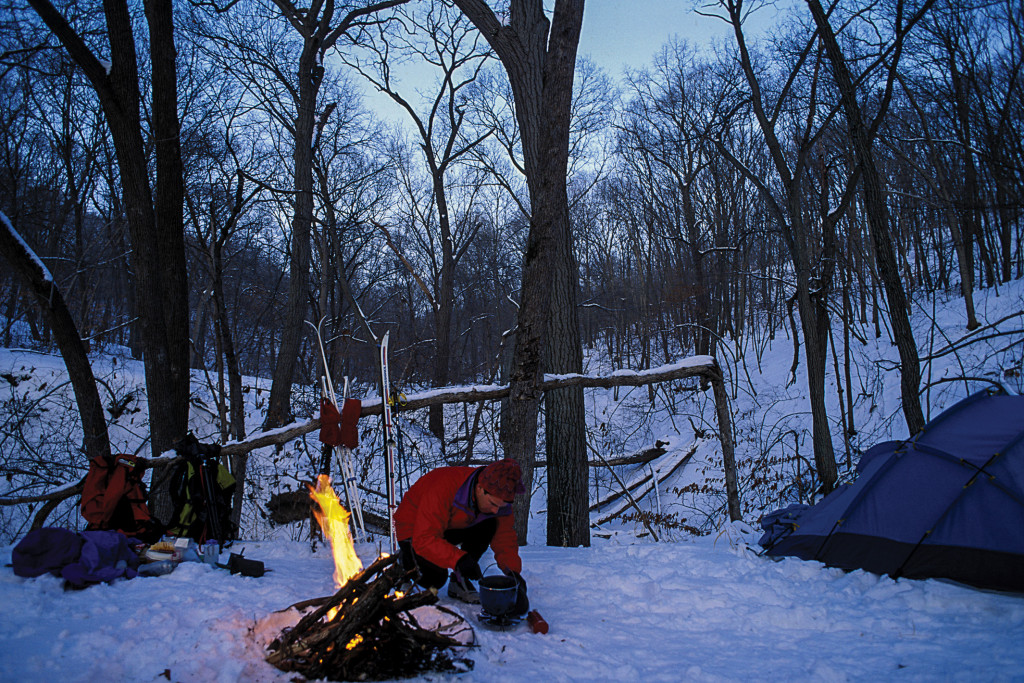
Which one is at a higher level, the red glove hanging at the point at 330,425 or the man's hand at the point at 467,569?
the red glove hanging at the point at 330,425

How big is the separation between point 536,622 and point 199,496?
3.09 meters

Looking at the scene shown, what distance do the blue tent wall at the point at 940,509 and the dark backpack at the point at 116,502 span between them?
18.6 ft

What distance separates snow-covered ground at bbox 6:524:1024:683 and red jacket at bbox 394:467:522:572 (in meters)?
0.46

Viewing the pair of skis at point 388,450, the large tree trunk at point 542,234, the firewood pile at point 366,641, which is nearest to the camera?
the firewood pile at point 366,641

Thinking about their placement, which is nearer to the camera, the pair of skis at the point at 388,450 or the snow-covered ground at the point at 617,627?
the snow-covered ground at the point at 617,627

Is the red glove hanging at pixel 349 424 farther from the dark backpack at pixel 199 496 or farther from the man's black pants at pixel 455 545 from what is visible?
the dark backpack at pixel 199 496

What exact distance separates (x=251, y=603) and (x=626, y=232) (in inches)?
1090

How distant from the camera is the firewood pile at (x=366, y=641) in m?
2.71

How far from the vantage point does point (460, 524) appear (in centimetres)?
396

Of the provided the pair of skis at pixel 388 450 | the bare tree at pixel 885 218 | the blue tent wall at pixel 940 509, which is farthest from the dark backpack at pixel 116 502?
the bare tree at pixel 885 218

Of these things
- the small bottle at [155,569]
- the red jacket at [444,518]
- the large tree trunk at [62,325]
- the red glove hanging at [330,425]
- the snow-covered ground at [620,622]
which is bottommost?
the snow-covered ground at [620,622]

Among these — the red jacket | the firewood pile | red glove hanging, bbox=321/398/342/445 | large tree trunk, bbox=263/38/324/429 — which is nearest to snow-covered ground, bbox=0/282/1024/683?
the firewood pile

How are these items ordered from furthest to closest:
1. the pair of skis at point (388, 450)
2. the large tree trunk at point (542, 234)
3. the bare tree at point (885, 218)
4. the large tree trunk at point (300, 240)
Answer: the large tree trunk at point (300, 240), the bare tree at point (885, 218), the large tree trunk at point (542, 234), the pair of skis at point (388, 450)

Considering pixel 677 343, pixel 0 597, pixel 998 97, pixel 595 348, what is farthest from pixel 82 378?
pixel 595 348
